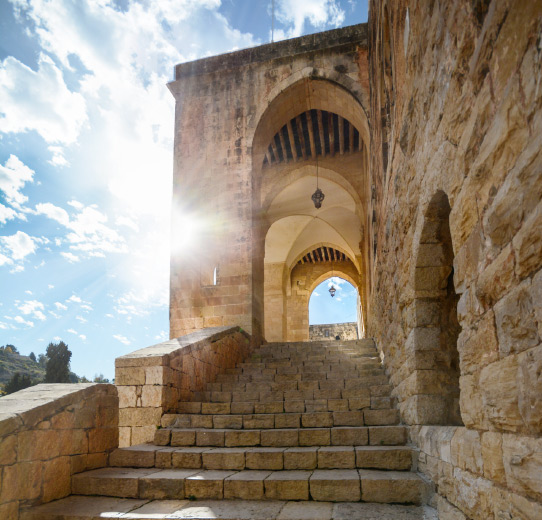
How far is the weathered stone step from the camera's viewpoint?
455 centimetres

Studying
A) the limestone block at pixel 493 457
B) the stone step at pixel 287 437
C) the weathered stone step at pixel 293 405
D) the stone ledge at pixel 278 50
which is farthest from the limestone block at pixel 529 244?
the stone ledge at pixel 278 50

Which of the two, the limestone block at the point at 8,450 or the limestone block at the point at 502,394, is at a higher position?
the limestone block at the point at 502,394

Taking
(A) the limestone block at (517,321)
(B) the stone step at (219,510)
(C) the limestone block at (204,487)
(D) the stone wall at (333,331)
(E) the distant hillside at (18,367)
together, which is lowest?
(B) the stone step at (219,510)

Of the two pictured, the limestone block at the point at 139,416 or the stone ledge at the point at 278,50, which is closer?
the limestone block at the point at 139,416

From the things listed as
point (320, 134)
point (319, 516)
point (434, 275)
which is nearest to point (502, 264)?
point (434, 275)

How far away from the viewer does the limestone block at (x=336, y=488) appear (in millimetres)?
3008

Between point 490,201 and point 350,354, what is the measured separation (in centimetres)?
550

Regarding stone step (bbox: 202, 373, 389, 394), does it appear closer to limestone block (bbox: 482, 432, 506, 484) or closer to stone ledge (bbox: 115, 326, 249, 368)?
stone ledge (bbox: 115, 326, 249, 368)

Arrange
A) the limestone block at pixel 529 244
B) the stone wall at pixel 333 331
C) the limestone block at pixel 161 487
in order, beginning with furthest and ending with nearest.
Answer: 1. the stone wall at pixel 333 331
2. the limestone block at pixel 161 487
3. the limestone block at pixel 529 244

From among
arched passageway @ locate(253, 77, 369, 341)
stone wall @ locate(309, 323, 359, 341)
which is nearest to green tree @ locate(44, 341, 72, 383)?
arched passageway @ locate(253, 77, 369, 341)

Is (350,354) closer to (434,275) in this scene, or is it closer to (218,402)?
(218,402)

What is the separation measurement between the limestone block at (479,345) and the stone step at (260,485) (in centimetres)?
123

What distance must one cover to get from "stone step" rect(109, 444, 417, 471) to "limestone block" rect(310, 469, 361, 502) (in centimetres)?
36

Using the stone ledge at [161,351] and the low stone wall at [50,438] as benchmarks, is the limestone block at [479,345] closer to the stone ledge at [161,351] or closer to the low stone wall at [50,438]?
the low stone wall at [50,438]
